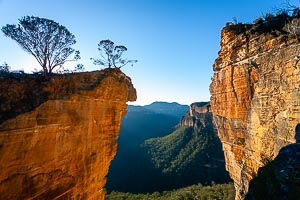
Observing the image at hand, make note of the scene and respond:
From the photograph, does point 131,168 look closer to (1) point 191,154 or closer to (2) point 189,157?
(2) point 189,157

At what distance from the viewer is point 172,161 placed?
74812 mm

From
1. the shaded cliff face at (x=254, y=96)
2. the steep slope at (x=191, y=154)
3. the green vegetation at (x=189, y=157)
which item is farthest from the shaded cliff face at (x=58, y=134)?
the green vegetation at (x=189, y=157)

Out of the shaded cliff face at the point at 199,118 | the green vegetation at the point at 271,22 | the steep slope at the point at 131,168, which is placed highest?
the green vegetation at the point at 271,22

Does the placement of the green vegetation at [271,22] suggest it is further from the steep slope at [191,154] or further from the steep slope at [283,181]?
the steep slope at [191,154]

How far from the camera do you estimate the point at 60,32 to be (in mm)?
13422

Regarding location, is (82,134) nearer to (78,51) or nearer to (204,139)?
(78,51)

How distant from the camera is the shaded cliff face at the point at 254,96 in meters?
9.98


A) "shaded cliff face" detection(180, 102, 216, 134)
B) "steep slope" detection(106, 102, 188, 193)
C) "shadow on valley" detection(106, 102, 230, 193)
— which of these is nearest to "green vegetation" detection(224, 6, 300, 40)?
"shadow on valley" detection(106, 102, 230, 193)

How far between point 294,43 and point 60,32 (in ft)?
37.5

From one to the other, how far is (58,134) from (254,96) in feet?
32.8

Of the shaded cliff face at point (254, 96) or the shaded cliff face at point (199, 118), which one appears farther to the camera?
the shaded cliff face at point (199, 118)

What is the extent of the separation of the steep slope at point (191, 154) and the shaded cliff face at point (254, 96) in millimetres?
50494

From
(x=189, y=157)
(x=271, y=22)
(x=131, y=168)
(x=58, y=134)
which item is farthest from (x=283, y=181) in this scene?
(x=131, y=168)

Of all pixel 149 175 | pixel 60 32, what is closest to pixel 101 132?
pixel 60 32
